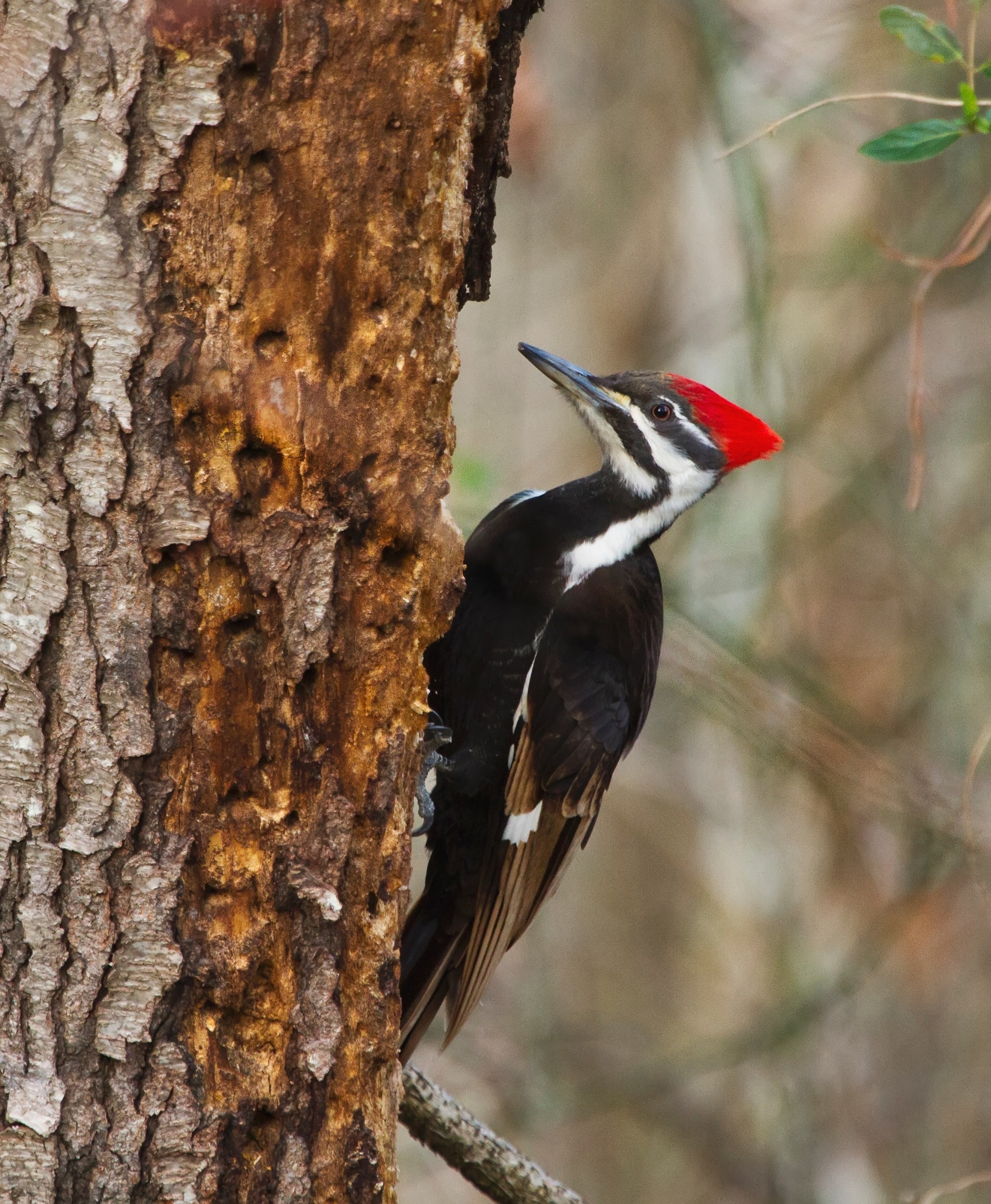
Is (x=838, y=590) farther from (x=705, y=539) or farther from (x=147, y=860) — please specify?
(x=147, y=860)

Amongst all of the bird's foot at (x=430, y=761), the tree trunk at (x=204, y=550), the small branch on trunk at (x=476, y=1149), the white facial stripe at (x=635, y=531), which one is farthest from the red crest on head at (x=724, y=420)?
the small branch on trunk at (x=476, y=1149)

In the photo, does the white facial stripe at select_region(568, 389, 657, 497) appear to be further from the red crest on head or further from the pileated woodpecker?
the red crest on head

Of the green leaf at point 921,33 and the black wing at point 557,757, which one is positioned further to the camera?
the black wing at point 557,757

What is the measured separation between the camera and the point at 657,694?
598 cm

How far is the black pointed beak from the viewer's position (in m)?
2.97

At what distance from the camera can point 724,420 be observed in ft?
9.87

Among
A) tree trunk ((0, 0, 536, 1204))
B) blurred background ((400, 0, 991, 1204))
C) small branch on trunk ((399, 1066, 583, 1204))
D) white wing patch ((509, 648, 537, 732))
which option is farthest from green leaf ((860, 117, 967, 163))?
blurred background ((400, 0, 991, 1204))

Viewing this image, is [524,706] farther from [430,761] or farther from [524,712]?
[430,761]

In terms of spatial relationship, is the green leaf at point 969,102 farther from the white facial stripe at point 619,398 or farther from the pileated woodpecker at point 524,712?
the white facial stripe at point 619,398

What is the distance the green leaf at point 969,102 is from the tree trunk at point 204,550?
631 millimetres

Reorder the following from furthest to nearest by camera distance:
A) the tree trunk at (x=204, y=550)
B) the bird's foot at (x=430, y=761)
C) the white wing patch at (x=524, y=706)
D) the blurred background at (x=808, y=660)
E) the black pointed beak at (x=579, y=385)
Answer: the blurred background at (x=808, y=660) → the black pointed beak at (x=579, y=385) → the white wing patch at (x=524, y=706) → the bird's foot at (x=430, y=761) → the tree trunk at (x=204, y=550)

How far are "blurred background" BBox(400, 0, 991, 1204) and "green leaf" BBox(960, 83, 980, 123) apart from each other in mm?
2560

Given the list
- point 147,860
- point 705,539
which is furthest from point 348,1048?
point 705,539

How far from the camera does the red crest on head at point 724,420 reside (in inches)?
118
